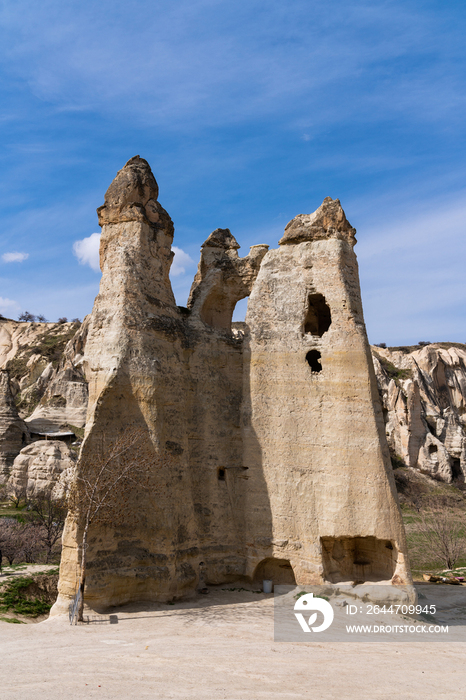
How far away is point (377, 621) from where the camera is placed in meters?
12.6

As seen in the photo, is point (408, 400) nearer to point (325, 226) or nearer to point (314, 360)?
point (314, 360)

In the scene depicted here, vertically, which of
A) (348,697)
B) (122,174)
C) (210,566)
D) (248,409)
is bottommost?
(348,697)

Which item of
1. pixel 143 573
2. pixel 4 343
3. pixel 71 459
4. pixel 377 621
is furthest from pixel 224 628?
pixel 4 343

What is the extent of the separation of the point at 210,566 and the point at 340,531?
4042 mm

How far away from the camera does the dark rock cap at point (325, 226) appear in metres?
16.5

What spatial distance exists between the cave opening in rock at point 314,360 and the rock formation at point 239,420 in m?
0.05

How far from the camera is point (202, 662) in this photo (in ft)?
28.8

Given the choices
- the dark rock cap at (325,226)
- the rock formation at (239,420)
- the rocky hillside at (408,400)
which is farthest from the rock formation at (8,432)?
the dark rock cap at (325,226)

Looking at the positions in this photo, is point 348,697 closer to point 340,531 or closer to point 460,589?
point 340,531

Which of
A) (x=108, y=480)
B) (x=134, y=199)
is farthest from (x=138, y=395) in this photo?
(x=134, y=199)

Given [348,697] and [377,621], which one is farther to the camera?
[377,621]

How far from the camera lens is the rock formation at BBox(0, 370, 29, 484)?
37.5 metres

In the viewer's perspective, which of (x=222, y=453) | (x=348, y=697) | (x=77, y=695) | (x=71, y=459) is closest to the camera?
(x=77, y=695)

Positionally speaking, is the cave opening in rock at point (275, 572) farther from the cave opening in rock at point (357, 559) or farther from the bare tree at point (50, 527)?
the bare tree at point (50, 527)
